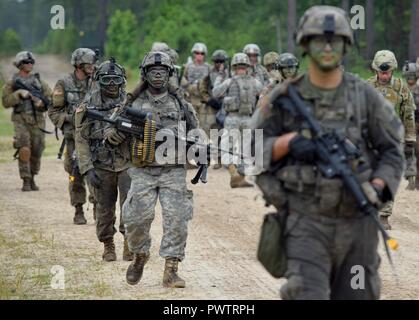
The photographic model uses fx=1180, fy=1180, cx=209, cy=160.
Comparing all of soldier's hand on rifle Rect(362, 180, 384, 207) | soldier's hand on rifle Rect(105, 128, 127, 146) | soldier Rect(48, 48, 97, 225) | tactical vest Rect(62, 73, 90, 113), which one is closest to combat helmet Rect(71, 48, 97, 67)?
soldier Rect(48, 48, 97, 225)

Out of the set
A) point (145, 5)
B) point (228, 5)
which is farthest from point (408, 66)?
point (145, 5)

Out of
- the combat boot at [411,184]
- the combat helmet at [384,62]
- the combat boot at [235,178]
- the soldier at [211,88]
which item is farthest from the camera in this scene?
the soldier at [211,88]

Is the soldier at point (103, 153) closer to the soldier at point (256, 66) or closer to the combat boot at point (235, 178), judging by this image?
the combat boot at point (235, 178)

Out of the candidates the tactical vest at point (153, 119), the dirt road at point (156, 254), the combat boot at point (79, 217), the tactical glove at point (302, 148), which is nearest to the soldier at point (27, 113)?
the dirt road at point (156, 254)

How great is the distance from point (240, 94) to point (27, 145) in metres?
3.42

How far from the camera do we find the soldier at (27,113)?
1811cm

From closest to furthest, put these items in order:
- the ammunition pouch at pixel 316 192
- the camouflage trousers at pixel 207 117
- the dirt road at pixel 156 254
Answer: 1. the ammunition pouch at pixel 316 192
2. the dirt road at pixel 156 254
3. the camouflage trousers at pixel 207 117

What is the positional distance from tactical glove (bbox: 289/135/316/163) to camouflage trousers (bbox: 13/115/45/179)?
1250cm

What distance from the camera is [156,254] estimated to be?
11820 mm

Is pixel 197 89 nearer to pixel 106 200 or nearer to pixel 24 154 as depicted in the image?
pixel 24 154

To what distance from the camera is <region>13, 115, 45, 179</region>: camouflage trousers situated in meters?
18.4

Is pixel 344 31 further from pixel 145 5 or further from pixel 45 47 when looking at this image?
pixel 45 47

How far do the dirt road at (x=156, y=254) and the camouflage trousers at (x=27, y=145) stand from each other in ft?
1.69
